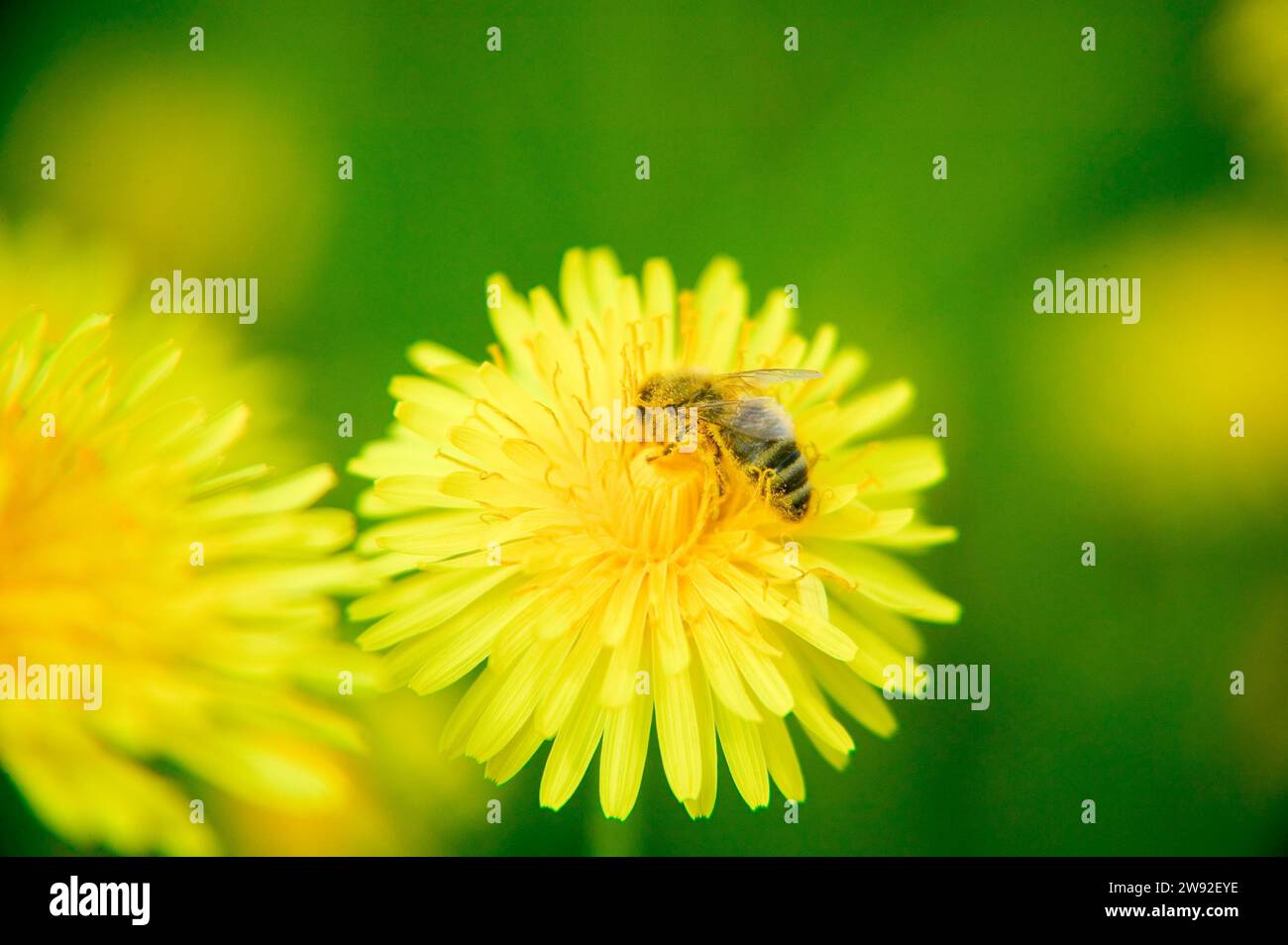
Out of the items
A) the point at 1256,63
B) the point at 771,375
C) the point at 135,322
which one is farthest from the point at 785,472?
the point at 1256,63

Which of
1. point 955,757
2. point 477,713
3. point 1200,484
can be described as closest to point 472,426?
point 477,713

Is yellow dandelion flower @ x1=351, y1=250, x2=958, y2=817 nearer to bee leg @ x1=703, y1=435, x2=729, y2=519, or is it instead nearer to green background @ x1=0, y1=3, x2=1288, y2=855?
bee leg @ x1=703, y1=435, x2=729, y2=519

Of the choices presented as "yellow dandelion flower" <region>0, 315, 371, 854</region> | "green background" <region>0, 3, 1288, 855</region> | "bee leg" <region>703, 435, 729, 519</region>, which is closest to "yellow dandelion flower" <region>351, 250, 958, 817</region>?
"bee leg" <region>703, 435, 729, 519</region>

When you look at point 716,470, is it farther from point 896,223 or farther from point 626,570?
point 896,223

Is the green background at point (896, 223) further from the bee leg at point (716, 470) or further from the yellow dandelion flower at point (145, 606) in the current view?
the bee leg at point (716, 470)

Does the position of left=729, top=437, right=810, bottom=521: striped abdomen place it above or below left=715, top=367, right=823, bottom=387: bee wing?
below

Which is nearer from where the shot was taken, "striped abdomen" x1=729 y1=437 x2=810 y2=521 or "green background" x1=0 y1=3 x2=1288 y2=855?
"striped abdomen" x1=729 y1=437 x2=810 y2=521

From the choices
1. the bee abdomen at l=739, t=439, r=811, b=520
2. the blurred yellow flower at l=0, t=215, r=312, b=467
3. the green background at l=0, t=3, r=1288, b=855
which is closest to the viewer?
the bee abdomen at l=739, t=439, r=811, b=520
